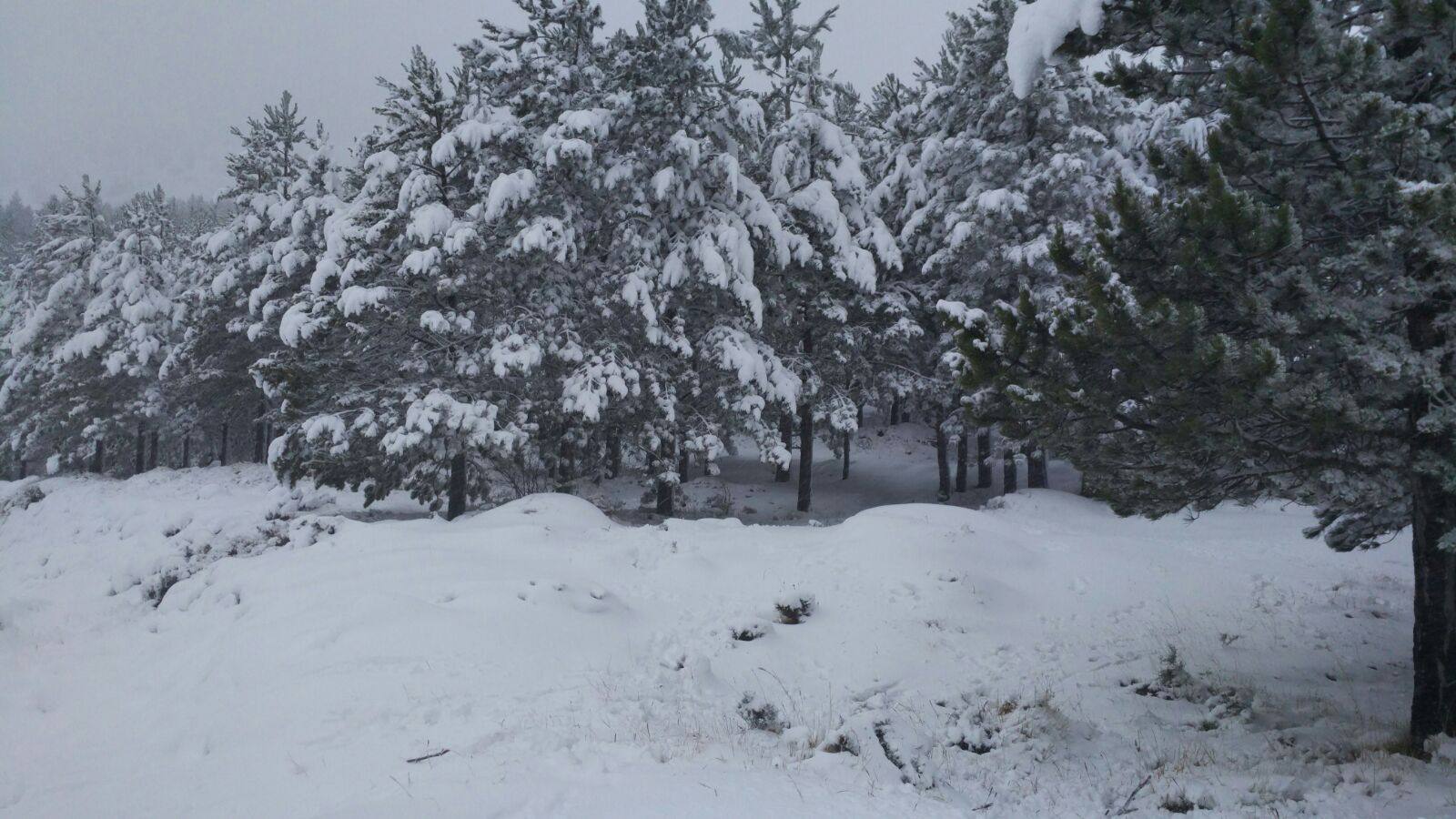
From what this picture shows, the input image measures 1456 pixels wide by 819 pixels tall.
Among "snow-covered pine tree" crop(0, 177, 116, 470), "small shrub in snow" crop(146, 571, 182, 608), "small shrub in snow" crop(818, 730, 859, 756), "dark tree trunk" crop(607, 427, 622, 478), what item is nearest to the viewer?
"small shrub in snow" crop(818, 730, 859, 756)

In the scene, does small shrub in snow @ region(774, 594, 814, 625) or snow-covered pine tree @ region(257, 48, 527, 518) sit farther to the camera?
snow-covered pine tree @ region(257, 48, 527, 518)

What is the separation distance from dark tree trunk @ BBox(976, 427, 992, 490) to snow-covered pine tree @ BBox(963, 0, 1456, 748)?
47.1 feet

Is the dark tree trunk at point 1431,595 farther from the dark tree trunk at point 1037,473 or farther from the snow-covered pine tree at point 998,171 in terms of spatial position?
the dark tree trunk at point 1037,473

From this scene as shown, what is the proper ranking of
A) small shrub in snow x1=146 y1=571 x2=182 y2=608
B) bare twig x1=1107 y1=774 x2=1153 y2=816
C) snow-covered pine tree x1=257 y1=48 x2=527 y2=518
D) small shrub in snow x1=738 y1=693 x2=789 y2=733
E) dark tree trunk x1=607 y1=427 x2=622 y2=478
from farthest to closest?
dark tree trunk x1=607 y1=427 x2=622 y2=478 → snow-covered pine tree x1=257 y1=48 x2=527 y2=518 → small shrub in snow x1=146 y1=571 x2=182 y2=608 → small shrub in snow x1=738 y1=693 x2=789 y2=733 → bare twig x1=1107 y1=774 x2=1153 y2=816

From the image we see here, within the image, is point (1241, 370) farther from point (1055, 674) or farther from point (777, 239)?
point (777, 239)

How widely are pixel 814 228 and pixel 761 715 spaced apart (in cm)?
1384

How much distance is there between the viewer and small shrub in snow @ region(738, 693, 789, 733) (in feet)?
20.0

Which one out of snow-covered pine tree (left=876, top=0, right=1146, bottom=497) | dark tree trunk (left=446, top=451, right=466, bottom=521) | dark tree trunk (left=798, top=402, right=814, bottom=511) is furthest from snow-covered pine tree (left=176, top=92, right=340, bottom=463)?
snow-covered pine tree (left=876, top=0, right=1146, bottom=497)

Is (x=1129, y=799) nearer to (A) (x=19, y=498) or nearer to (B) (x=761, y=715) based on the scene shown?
(B) (x=761, y=715)

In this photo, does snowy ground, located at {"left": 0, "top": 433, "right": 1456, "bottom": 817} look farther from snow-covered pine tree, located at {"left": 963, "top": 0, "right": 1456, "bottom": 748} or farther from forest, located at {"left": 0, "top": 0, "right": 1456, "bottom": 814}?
snow-covered pine tree, located at {"left": 963, "top": 0, "right": 1456, "bottom": 748}

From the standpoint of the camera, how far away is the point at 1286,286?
4.82m

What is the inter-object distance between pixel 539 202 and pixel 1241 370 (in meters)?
14.5

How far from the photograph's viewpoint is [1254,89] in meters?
4.84

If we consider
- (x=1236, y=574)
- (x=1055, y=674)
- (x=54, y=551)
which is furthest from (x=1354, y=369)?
(x=54, y=551)
